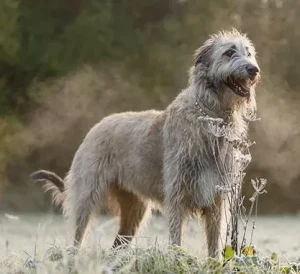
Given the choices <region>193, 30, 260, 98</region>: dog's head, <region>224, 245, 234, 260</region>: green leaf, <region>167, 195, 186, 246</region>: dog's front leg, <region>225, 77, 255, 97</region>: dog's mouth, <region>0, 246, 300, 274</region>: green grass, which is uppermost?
<region>193, 30, 260, 98</region>: dog's head

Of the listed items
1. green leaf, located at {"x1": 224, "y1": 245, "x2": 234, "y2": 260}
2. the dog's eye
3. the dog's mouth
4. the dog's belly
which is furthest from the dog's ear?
green leaf, located at {"x1": 224, "y1": 245, "x2": 234, "y2": 260}

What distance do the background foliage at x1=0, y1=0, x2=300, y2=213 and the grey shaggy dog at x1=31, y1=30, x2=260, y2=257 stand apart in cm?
658

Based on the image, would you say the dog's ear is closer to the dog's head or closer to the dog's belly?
the dog's head

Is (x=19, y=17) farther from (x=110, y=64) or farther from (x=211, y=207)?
(x=211, y=207)

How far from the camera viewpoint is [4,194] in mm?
13539

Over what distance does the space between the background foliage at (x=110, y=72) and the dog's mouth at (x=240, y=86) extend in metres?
7.73

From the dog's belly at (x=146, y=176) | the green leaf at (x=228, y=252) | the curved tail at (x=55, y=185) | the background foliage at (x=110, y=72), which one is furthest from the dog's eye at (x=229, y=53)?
the background foliage at (x=110, y=72)

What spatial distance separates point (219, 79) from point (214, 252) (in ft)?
4.46

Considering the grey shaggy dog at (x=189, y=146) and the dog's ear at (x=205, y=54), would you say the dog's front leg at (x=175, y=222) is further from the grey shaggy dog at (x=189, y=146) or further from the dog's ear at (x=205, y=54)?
the dog's ear at (x=205, y=54)

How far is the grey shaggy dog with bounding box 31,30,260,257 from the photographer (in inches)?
225

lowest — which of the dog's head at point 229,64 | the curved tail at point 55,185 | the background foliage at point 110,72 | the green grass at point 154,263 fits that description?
the green grass at point 154,263

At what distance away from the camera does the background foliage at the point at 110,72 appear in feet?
44.2

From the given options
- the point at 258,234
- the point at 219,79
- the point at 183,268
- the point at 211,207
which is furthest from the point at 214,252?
the point at 258,234

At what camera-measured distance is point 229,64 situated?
5.59 metres
